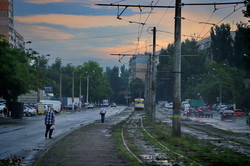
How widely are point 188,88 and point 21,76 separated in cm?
8100

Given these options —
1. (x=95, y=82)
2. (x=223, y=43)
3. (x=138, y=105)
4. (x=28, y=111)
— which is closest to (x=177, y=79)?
(x=28, y=111)

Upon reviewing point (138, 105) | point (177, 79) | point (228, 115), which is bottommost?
point (228, 115)

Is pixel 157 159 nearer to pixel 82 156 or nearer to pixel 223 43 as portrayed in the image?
pixel 82 156

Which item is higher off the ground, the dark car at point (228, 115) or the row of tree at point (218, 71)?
the row of tree at point (218, 71)

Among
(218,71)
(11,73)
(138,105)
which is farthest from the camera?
(138,105)

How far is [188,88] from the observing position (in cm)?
13238

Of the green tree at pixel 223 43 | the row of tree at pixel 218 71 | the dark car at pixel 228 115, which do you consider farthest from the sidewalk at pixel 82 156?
the green tree at pixel 223 43

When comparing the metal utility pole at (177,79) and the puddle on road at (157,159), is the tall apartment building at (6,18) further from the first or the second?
the puddle on road at (157,159)

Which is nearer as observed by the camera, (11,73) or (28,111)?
(11,73)

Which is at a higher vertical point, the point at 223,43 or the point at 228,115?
the point at 223,43

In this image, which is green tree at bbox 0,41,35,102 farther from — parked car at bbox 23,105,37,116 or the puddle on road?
the puddle on road

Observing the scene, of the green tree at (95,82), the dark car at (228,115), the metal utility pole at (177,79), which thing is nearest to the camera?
the metal utility pole at (177,79)

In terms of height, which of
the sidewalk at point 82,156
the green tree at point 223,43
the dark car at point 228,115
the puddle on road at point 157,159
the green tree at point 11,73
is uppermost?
the green tree at point 223,43

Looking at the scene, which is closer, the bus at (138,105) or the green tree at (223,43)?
the bus at (138,105)
